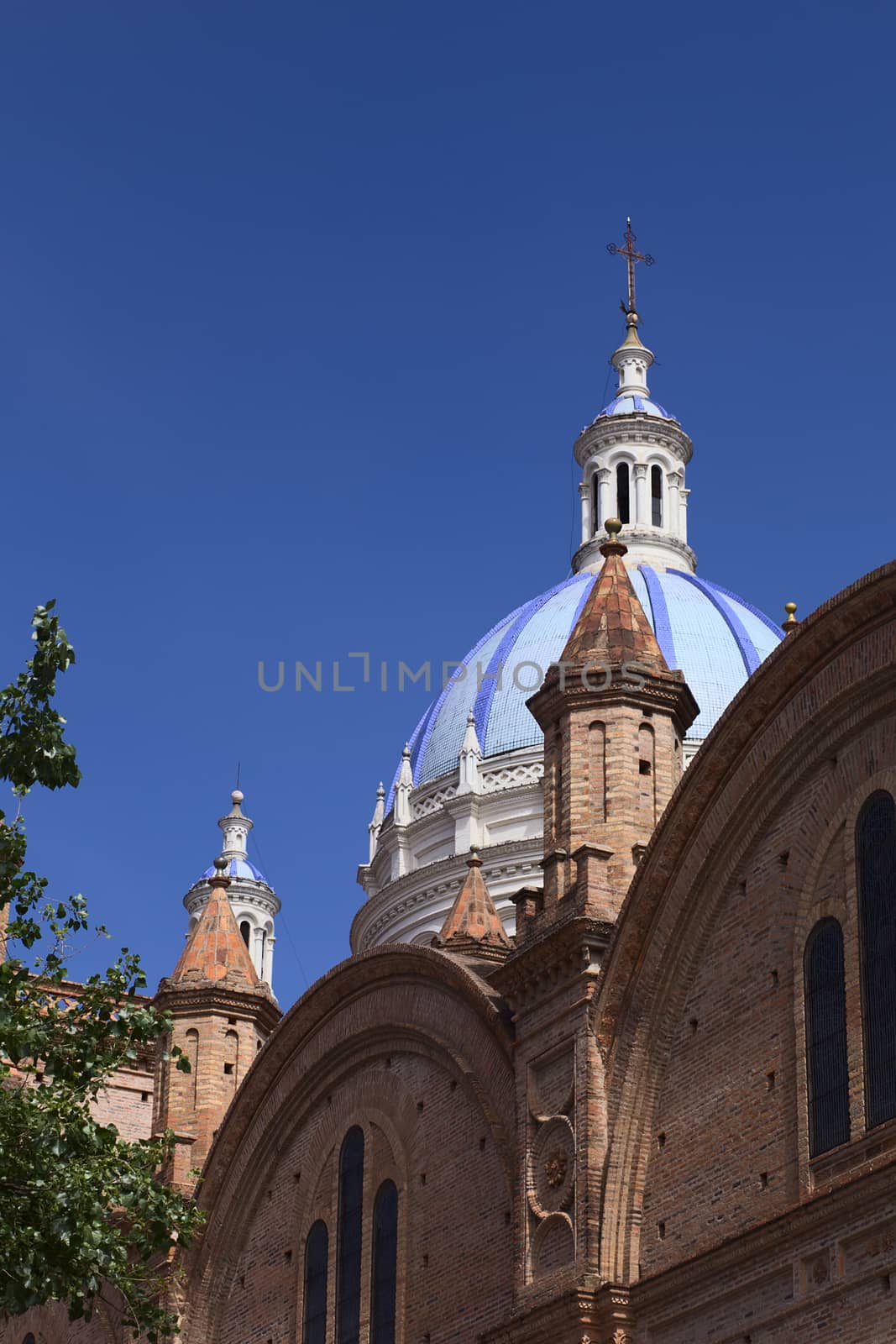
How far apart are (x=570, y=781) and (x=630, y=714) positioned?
3.54 feet

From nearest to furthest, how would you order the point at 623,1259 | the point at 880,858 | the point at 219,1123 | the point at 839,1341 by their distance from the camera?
the point at 839,1341
the point at 880,858
the point at 623,1259
the point at 219,1123

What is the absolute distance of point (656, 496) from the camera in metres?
57.2

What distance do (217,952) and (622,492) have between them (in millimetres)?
24132

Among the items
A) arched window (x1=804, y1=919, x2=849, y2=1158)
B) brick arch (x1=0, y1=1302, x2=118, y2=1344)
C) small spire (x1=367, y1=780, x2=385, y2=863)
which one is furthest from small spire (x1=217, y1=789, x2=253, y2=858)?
arched window (x1=804, y1=919, x2=849, y2=1158)

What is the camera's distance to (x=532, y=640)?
5309 centimetres

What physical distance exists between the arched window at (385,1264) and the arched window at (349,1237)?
1.10 ft

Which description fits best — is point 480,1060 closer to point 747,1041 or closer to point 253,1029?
point 747,1041

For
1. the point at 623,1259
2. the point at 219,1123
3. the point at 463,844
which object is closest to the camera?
the point at 623,1259

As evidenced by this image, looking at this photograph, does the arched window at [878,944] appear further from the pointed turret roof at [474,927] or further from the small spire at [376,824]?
the small spire at [376,824]

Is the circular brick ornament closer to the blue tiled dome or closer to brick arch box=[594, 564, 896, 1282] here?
brick arch box=[594, 564, 896, 1282]

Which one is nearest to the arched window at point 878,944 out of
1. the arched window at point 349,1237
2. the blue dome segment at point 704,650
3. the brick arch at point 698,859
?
the brick arch at point 698,859

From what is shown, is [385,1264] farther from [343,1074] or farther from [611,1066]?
[611,1066]

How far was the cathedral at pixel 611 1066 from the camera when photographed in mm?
22188

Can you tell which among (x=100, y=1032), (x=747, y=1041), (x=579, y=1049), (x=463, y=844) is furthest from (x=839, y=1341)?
(x=463, y=844)
